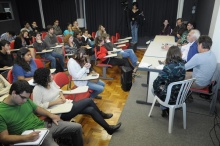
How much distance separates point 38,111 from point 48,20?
24.0ft

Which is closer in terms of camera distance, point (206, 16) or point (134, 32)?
point (206, 16)

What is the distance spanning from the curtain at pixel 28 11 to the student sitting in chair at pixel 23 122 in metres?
7.56

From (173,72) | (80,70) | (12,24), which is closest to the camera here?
(173,72)

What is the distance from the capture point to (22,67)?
280 centimetres

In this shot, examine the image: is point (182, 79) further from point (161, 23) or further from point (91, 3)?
point (91, 3)

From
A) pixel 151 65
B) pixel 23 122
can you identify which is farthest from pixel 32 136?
pixel 151 65

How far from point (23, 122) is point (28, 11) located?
26.2 feet

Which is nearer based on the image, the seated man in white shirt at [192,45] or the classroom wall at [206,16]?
the seated man in white shirt at [192,45]

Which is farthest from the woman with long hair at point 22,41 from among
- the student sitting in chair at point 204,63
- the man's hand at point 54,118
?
the student sitting in chair at point 204,63

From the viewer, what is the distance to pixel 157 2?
655 cm

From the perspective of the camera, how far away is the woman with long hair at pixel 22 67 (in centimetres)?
274

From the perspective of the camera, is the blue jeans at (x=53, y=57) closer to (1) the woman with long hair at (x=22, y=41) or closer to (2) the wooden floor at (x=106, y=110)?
(1) the woman with long hair at (x=22, y=41)

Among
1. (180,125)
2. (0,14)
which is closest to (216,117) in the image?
(180,125)

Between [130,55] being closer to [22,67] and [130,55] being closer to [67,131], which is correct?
[22,67]
